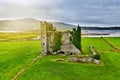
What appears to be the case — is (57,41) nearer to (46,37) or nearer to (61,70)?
(46,37)

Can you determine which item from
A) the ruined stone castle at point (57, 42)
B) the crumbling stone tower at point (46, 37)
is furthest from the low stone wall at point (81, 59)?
the crumbling stone tower at point (46, 37)

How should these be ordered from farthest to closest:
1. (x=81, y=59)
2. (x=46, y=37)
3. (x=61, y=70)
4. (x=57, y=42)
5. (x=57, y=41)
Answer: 1. (x=46, y=37)
2. (x=57, y=41)
3. (x=57, y=42)
4. (x=81, y=59)
5. (x=61, y=70)

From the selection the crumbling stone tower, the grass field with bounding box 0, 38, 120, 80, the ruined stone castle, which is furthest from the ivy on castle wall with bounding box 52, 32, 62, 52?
the grass field with bounding box 0, 38, 120, 80

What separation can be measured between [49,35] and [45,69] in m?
19.6

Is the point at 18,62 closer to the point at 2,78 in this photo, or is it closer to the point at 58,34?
the point at 2,78

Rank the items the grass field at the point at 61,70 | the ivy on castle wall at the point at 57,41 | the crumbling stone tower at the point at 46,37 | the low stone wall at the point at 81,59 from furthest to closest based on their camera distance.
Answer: the crumbling stone tower at the point at 46,37 < the ivy on castle wall at the point at 57,41 < the low stone wall at the point at 81,59 < the grass field at the point at 61,70

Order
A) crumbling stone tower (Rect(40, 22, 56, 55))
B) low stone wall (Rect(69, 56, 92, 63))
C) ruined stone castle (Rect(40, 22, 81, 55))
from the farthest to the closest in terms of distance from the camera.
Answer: crumbling stone tower (Rect(40, 22, 56, 55)) → ruined stone castle (Rect(40, 22, 81, 55)) → low stone wall (Rect(69, 56, 92, 63))

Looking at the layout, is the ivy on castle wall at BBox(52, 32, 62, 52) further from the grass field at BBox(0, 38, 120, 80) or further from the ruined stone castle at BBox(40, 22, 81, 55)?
the grass field at BBox(0, 38, 120, 80)

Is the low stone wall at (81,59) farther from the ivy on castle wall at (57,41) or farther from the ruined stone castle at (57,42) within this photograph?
the ivy on castle wall at (57,41)

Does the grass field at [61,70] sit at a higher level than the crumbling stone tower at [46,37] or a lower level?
lower

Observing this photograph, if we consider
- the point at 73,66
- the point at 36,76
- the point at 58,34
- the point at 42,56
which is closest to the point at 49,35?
the point at 58,34

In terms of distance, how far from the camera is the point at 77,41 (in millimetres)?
62312

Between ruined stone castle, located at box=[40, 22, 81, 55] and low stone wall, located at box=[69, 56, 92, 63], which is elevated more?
ruined stone castle, located at box=[40, 22, 81, 55]

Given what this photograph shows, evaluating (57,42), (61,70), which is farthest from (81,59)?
(57,42)
